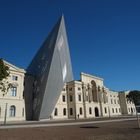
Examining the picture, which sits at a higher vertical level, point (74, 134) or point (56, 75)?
point (56, 75)

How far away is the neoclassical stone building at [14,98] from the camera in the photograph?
4450 centimetres

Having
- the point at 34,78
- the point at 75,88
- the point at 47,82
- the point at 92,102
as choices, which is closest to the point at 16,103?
the point at 34,78

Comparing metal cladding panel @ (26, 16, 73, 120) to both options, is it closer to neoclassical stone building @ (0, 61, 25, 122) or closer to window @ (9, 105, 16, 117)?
neoclassical stone building @ (0, 61, 25, 122)

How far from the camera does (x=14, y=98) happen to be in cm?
4709

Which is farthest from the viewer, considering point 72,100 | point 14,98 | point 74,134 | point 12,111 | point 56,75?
point 72,100

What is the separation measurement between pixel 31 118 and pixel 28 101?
5118 mm

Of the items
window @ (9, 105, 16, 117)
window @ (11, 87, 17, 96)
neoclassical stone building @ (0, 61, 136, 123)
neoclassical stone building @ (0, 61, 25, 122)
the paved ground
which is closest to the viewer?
the paved ground

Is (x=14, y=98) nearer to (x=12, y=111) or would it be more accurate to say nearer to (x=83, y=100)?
(x=12, y=111)

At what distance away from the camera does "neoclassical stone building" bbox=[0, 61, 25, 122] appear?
44500 mm

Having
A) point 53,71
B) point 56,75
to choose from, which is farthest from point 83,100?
point 53,71

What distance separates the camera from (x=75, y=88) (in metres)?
65.3

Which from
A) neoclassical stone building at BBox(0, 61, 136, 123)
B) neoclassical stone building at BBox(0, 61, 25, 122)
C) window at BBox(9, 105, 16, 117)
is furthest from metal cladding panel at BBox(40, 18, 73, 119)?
neoclassical stone building at BBox(0, 61, 136, 123)

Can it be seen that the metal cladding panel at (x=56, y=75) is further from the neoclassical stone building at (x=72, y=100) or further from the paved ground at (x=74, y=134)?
the paved ground at (x=74, y=134)

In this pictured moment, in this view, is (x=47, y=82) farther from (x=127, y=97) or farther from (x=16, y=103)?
(x=127, y=97)
